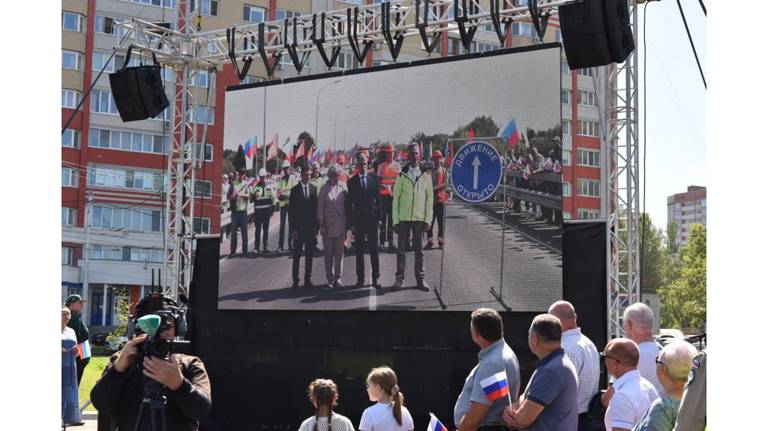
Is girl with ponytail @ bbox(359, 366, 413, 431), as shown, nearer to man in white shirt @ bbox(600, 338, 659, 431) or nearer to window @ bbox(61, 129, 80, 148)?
man in white shirt @ bbox(600, 338, 659, 431)

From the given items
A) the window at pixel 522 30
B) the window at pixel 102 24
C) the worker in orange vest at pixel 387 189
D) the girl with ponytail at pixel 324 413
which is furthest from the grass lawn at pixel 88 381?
the window at pixel 522 30

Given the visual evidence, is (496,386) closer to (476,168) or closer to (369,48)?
(476,168)

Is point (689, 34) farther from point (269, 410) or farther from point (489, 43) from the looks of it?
point (489, 43)

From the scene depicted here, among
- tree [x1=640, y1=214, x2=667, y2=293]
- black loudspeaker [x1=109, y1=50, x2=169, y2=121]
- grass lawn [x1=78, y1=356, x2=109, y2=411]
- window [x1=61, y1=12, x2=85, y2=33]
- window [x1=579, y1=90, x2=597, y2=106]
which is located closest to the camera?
black loudspeaker [x1=109, y1=50, x2=169, y2=121]

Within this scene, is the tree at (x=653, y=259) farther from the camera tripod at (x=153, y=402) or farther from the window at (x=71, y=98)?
the camera tripod at (x=153, y=402)

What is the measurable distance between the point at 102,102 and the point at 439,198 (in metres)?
36.5

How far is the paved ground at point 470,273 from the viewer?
30.5 feet

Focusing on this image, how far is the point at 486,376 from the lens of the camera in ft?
15.0

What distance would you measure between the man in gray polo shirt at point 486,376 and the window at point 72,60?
40642 millimetres

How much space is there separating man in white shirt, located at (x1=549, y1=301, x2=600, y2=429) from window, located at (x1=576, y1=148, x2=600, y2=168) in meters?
48.6

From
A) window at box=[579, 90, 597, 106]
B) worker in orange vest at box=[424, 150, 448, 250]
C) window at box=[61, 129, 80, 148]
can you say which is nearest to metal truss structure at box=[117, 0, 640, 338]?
worker in orange vest at box=[424, 150, 448, 250]

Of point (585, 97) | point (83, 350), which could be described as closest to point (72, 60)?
point (585, 97)

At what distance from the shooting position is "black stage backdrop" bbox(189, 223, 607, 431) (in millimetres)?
9477
